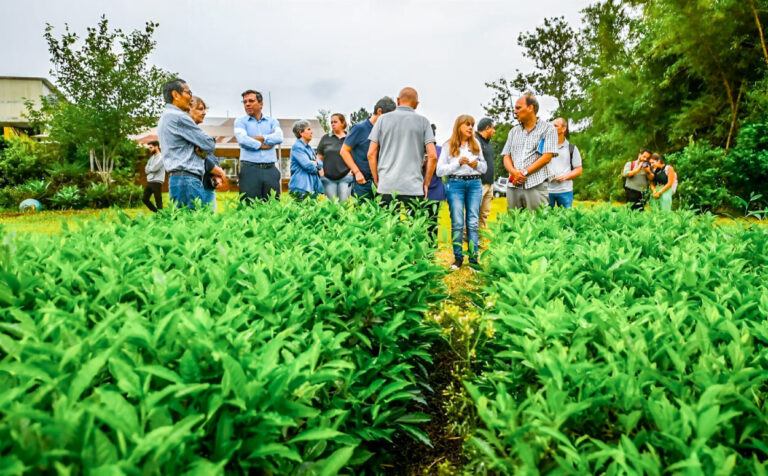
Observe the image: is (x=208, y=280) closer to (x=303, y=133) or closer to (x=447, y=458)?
(x=447, y=458)

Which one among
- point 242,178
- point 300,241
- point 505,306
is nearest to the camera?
point 505,306

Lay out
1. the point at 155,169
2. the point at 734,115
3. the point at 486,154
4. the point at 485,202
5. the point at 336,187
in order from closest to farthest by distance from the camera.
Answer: the point at 486,154 < the point at 485,202 < the point at 336,187 < the point at 155,169 < the point at 734,115

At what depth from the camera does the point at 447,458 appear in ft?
8.48

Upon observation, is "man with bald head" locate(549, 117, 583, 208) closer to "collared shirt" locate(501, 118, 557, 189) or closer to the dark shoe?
"collared shirt" locate(501, 118, 557, 189)

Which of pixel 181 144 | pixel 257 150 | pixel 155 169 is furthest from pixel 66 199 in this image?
pixel 181 144

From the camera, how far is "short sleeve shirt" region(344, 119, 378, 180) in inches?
A: 272

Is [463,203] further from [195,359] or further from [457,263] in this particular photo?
[195,359]

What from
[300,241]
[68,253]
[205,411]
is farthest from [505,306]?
[68,253]

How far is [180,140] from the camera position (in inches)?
214

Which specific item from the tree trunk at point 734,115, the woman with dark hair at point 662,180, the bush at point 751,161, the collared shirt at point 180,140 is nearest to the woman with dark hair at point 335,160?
the collared shirt at point 180,140

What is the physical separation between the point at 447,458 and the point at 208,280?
1602 millimetres

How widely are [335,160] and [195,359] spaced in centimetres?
726

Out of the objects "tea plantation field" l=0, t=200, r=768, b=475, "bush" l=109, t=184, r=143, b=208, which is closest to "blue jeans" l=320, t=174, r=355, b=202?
"tea plantation field" l=0, t=200, r=768, b=475

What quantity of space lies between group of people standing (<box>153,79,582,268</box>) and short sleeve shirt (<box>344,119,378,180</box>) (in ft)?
0.05
